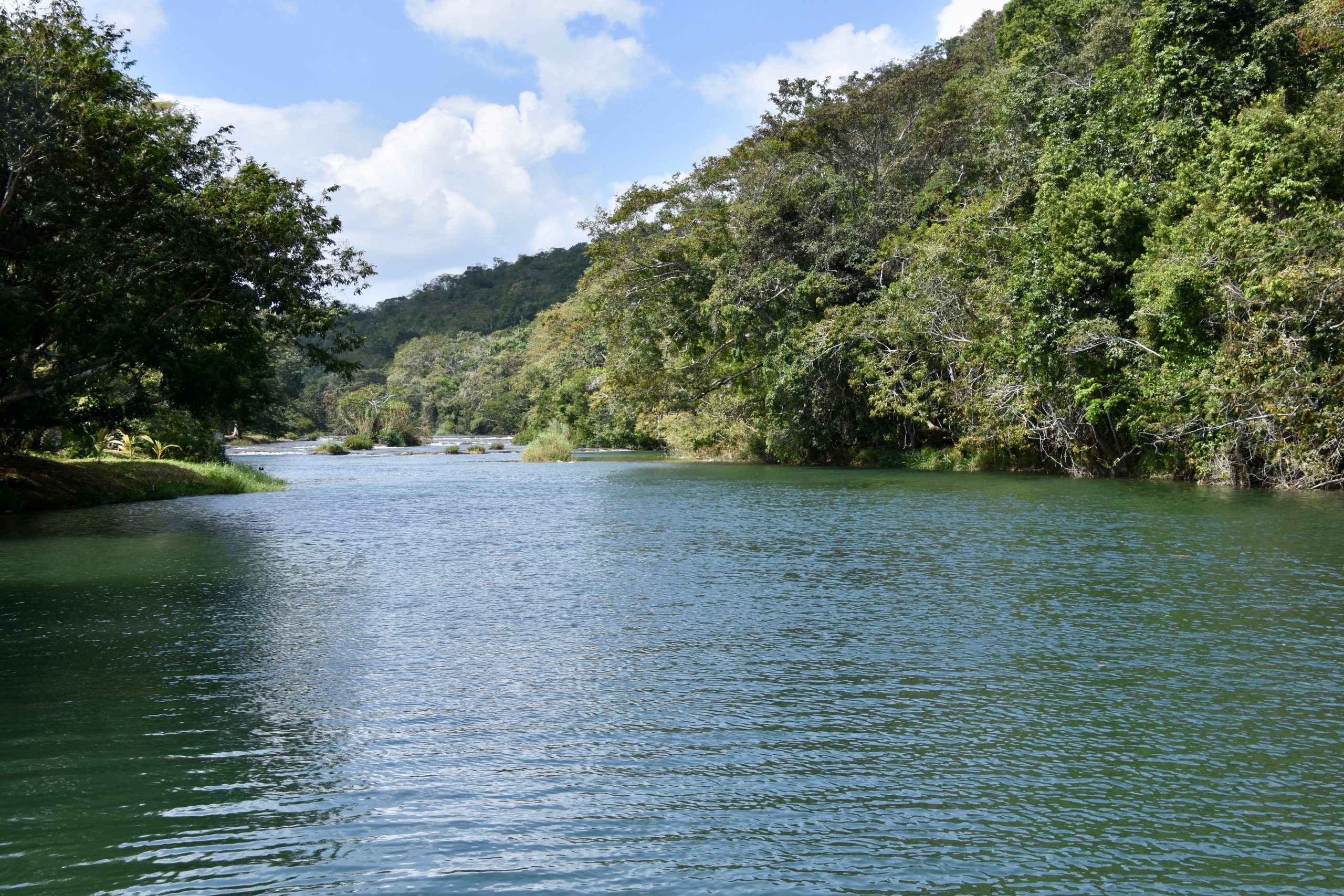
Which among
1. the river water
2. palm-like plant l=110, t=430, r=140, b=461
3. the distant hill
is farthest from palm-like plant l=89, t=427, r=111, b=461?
the distant hill

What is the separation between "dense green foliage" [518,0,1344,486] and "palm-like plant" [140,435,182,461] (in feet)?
55.5

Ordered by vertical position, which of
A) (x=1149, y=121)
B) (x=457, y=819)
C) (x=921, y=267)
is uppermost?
(x=1149, y=121)

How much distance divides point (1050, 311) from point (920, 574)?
16.2 meters

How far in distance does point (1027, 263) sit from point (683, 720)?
23.5 meters

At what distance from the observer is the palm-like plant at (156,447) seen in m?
29.9

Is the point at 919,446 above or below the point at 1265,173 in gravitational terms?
below

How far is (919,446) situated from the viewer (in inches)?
1490

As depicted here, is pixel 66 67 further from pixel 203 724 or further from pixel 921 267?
pixel 921 267

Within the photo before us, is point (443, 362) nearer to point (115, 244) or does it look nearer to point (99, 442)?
point (99, 442)

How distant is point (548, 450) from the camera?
152 ft

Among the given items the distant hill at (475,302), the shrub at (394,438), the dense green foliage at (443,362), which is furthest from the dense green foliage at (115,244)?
the distant hill at (475,302)

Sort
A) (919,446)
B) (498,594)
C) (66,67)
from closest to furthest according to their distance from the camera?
1. (498,594)
2. (66,67)
3. (919,446)

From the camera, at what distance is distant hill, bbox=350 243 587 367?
437 ft

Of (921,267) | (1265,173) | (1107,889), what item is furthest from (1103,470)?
(1107,889)
